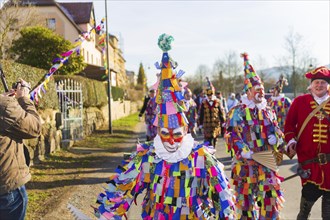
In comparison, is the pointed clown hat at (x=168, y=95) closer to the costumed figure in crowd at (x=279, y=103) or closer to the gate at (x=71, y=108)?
the gate at (x=71, y=108)

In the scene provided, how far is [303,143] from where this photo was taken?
13.9ft

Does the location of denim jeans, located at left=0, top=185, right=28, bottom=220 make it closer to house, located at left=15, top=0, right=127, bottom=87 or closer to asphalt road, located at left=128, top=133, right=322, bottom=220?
asphalt road, located at left=128, top=133, right=322, bottom=220

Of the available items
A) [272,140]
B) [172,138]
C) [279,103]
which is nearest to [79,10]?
[279,103]

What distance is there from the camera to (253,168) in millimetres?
4672

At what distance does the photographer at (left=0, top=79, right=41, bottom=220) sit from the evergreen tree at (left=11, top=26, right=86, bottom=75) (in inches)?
521

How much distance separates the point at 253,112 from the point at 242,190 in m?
1.01

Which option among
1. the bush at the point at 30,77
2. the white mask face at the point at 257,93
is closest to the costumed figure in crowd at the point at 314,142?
the white mask face at the point at 257,93

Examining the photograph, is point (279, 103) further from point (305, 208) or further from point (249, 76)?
point (305, 208)

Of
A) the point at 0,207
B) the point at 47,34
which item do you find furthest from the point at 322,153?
the point at 47,34

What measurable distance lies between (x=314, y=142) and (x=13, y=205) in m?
3.14

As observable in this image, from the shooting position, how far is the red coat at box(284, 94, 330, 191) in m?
4.04

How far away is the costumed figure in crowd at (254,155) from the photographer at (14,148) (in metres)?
2.59

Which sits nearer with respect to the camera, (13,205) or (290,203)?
(13,205)

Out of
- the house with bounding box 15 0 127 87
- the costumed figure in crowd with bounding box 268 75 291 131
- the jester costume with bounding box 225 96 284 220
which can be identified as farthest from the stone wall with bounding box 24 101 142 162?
the house with bounding box 15 0 127 87
